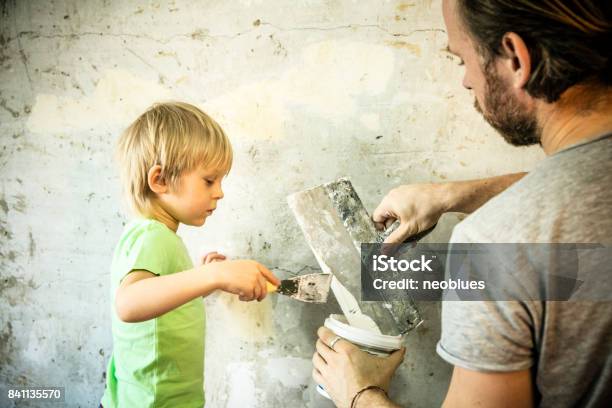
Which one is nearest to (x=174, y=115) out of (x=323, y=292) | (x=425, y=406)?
(x=323, y=292)

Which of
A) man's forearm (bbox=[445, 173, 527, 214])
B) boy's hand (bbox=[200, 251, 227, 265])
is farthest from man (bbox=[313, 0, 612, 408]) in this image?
boy's hand (bbox=[200, 251, 227, 265])

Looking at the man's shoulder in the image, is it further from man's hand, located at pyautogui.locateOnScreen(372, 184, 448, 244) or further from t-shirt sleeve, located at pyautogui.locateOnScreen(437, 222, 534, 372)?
man's hand, located at pyautogui.locateOnScreen(372, 184, 448, 244)

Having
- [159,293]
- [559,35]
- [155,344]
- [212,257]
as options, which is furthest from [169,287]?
[559,35]

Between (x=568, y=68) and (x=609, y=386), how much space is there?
1.70 feet

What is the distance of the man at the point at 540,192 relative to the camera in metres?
0.66

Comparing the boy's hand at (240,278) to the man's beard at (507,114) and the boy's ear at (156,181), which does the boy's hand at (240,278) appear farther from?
the man's beard at (507,114)

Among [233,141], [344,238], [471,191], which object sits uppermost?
[233,141]

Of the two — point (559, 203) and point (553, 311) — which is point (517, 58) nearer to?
point (559, 203)

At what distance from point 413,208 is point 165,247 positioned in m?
0.63

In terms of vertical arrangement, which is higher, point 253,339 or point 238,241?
point 238,241

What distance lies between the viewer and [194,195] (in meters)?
1.15

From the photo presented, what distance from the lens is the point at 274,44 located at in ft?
4.58

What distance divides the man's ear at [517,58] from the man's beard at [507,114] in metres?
0.03

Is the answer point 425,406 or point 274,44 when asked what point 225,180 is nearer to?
point 274,44
